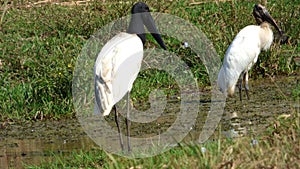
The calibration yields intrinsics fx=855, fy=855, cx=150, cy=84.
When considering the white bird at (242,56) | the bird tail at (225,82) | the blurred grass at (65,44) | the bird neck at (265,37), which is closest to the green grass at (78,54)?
the blurred grass at (65,44)

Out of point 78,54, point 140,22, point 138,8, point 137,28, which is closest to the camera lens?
point 137,28

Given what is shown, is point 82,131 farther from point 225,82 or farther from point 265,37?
point 265,37

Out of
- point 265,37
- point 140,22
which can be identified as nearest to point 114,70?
point 140,22

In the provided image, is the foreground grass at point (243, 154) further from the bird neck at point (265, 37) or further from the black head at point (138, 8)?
the bird neck at point (265, 37)

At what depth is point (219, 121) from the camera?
7.99 meters

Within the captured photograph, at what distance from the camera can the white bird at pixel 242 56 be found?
9305mm

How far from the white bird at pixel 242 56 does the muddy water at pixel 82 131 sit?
0.23 m

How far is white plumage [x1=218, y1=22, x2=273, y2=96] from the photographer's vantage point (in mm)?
9305

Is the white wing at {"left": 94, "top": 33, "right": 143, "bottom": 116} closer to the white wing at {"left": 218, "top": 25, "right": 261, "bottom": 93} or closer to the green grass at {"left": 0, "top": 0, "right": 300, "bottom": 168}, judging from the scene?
the green grass at {"left": 0, "top": 0, "right": 300, "bottom": 168}

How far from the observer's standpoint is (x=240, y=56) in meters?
9.34

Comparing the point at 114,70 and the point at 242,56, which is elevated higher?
the point at 114,70

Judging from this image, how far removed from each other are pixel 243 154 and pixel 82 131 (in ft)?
11.5

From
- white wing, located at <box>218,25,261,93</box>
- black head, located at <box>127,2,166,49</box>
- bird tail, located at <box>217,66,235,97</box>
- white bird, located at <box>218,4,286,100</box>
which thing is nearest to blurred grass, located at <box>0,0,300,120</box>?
white bird, located at <box>218,4,286,100</box>

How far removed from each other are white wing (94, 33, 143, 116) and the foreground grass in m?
1.26
